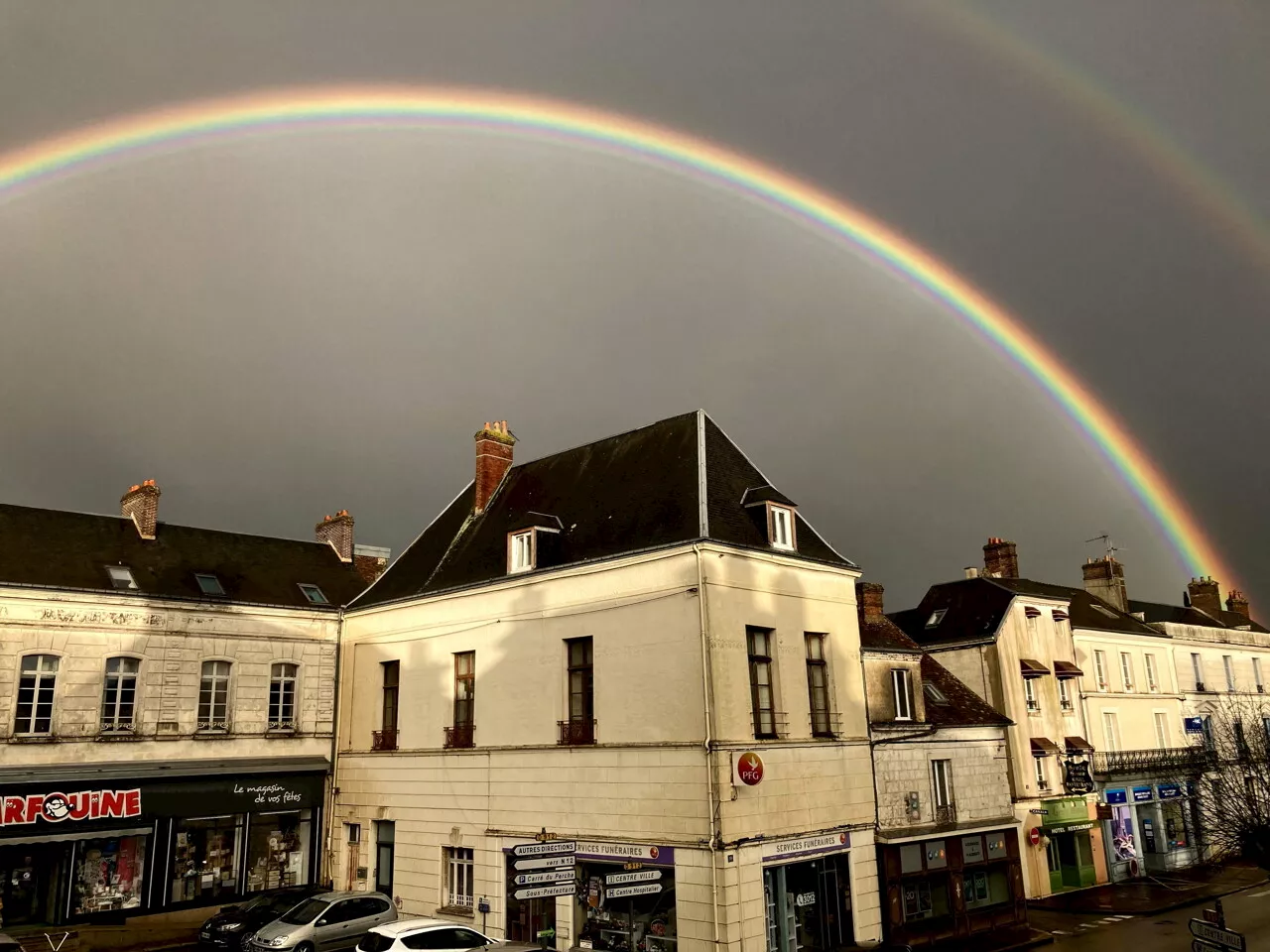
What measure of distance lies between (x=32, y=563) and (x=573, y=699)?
52.6 feet

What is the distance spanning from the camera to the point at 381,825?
28172 millimetres

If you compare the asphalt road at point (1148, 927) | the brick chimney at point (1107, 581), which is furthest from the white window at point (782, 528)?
the brick chimney at point (1107, 581)

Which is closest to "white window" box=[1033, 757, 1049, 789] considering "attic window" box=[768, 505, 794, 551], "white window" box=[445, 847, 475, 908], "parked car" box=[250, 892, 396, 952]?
"attic window" box=[768, 505, 794, 551]

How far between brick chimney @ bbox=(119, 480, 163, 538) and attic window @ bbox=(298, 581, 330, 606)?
5.03 metres

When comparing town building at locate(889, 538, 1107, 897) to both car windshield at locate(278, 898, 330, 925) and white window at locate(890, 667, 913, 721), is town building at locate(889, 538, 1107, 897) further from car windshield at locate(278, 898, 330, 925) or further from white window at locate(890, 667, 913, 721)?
car windshield at locate(278, 898, 330, 925)

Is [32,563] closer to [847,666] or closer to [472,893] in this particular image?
[472,893]

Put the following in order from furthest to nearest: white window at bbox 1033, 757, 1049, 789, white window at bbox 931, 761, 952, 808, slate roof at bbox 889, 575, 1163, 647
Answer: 1. slate roof at bbox 889, 575, 1163, 647
2. white window at bbox 1033, 757, 1049, 789
3. white window at bbox 931, 761, 952, 808

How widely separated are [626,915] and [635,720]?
4.28 m

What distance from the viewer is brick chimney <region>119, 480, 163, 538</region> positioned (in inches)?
1198

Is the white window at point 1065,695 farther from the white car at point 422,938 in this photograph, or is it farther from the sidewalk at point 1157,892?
the white car at point 422,938

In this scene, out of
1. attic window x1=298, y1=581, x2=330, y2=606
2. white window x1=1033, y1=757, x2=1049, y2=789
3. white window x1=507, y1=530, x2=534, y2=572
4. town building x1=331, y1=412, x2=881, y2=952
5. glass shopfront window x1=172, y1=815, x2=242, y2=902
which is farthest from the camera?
white window x1=1033, y1=757, x2=1049, y2=789

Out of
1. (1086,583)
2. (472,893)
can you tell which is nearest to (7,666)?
(472,893)

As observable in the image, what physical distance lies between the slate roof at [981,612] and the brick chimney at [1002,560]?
1.80ft

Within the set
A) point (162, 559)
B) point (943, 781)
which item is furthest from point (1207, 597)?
point (162, 559)
